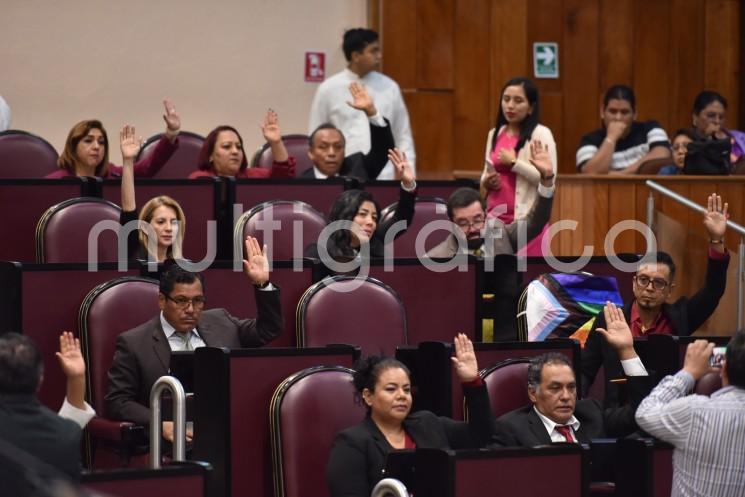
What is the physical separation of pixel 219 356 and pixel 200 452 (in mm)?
190

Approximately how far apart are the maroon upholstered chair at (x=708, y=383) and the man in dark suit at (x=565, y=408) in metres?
0.19

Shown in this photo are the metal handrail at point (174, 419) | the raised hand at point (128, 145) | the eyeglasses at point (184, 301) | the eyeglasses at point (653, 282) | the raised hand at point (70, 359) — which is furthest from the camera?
the raised hand at point (128, 145)

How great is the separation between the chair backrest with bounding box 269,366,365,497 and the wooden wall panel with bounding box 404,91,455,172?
2.91m

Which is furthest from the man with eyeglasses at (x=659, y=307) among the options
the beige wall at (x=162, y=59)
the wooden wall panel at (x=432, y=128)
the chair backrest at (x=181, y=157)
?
the beige wall at (x=162, y=59)

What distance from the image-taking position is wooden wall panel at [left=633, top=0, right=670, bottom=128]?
559 centimetres

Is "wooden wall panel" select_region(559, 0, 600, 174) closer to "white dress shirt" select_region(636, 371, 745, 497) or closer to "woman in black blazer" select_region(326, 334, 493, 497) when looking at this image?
"woman in black blazer" select_region(326, 334, 493, 497)

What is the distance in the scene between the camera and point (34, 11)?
5102mm

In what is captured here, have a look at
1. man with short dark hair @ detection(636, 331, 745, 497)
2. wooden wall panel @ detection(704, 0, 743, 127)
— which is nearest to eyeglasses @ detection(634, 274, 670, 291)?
man with short dark hair @ detection(636, 331, 745, 497)

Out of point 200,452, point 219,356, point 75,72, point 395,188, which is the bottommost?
point 200,452

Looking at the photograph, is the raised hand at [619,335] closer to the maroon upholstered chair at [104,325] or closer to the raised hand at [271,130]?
the maroon upholstered chair at [104,325]

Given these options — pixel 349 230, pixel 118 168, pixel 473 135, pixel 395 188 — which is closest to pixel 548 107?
pixel 473 135

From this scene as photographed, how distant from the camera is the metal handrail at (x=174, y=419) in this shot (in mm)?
2402

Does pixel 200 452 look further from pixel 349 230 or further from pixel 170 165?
pixel 170 165

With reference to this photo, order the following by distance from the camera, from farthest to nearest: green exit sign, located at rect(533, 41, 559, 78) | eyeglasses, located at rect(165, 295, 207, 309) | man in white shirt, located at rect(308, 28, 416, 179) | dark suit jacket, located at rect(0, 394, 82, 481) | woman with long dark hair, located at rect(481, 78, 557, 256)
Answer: green exit sign, located at rect(533, 41, 559, 78) → man in white shirt, located at rect(308, 28, 416, 179) → woman with long dark hair, located at rect(481, 78, 557, 256) → eyeglasses, located at rect(165, 295, 207, 309) → dark suit jacket, located at rect(0, 394, 82, 481)
